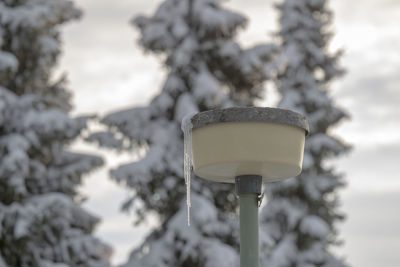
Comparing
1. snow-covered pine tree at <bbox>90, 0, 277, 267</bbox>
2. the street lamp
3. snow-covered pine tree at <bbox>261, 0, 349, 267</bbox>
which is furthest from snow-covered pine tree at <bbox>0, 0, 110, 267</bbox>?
the street lamp

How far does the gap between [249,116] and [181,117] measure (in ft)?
26.5

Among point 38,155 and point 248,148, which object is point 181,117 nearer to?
point 38,155

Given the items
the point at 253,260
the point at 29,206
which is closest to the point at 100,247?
the point at 29,206

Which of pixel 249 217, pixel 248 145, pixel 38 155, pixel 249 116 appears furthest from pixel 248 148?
pixel 38 155

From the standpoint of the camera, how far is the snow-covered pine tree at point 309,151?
51.6ft

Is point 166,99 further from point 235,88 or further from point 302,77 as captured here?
point 302,77

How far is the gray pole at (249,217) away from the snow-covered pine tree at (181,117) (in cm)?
691

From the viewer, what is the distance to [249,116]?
12.5 ft

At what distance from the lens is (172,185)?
1163 cm

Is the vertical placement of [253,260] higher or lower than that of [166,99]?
lower

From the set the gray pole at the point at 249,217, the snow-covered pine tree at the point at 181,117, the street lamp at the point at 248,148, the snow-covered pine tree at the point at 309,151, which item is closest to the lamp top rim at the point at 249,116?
the street lamp at the point at 248,148

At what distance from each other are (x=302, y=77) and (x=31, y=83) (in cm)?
752

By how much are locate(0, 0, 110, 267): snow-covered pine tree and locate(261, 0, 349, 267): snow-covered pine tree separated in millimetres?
4589

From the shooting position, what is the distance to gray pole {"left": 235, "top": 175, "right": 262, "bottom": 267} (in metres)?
3.85
